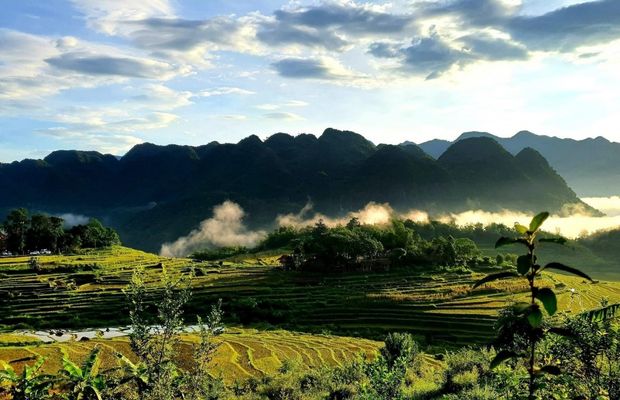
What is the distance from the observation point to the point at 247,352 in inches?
2648

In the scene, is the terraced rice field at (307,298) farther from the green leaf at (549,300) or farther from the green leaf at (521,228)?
the green leaf at (549,300)

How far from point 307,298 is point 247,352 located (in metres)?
54.8

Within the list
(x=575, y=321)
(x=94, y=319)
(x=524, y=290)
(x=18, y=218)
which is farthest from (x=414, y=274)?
(x=18, y=218)

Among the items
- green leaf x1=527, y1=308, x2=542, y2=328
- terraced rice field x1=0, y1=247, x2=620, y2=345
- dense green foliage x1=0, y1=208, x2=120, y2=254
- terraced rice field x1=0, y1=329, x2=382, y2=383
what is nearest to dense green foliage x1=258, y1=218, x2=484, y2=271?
terraced rice field x1=0, y1=247, x2=620, y2=345

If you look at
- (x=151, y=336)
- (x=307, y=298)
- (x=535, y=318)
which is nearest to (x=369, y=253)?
(x=307, y=298)

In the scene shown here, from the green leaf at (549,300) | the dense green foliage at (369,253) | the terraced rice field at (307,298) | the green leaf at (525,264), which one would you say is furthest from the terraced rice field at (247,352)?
the dense green foliage at (369,253)

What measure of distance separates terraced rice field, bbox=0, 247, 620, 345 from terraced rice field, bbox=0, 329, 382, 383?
17.7 m

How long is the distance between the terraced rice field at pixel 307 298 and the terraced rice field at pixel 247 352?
17.7 m

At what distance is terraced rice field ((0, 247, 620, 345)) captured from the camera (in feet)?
332

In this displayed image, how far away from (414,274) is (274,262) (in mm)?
68096

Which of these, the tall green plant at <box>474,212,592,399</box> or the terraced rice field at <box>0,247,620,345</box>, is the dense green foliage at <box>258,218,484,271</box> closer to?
the terraced rice field at <box>0,247,620,345</box>

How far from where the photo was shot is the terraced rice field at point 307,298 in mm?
101188

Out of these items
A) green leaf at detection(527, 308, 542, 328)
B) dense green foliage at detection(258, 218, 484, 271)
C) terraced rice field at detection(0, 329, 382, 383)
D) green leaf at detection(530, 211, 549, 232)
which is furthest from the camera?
dense green foliage at detection(258, 218, 484, 271)

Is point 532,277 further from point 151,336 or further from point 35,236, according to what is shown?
point 35,236
